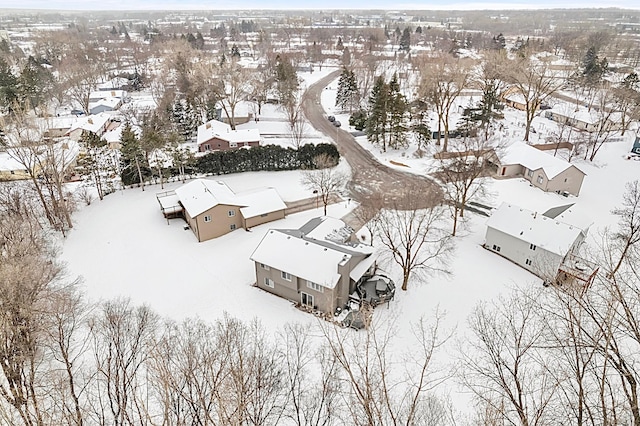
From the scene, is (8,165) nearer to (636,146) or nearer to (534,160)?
(534,160)

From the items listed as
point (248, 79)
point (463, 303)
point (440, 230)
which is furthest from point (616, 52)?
point (463, 303)

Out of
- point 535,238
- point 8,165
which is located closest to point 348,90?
point 535,238

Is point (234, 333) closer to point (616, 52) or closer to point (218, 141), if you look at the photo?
point (218, 141)

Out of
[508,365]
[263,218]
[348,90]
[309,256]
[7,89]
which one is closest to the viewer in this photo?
[508,365]

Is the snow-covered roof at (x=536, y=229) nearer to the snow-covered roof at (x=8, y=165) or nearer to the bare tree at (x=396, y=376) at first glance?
the bare tree at (x=396, y=376)

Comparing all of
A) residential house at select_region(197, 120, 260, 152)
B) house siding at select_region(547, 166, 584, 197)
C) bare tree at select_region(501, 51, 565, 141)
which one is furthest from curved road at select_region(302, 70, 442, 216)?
bare tree at select_region(501, 51, 565, 141)
